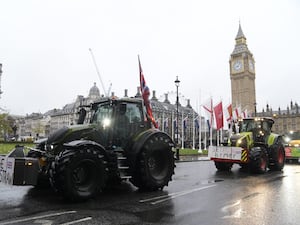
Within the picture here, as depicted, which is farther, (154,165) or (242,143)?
→ (242,143)

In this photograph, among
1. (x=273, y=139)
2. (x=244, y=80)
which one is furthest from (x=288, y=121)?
(x=273, y=139)

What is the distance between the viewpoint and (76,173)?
671 cm

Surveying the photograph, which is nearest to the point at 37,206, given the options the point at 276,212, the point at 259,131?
the point at 276,212

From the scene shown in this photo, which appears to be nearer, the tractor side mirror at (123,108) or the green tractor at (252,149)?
the tractor side mirror at (123,108)

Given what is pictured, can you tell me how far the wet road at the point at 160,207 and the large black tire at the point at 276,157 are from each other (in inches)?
261

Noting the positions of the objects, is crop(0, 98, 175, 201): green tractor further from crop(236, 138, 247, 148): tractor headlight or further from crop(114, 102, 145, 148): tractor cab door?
crop(236, 138, 247, 148): tractor headlight

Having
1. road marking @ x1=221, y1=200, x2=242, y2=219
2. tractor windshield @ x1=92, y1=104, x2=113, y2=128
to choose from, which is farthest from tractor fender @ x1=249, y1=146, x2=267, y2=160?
tractor windshield @ x1=92, y1=104, x2=113, y2=128

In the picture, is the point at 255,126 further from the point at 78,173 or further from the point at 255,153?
the point at 78,173

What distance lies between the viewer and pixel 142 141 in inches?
322

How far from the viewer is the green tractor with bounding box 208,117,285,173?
13555 mm

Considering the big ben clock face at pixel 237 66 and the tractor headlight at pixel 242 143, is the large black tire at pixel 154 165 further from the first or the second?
the big ben clock face at pixel 237 66

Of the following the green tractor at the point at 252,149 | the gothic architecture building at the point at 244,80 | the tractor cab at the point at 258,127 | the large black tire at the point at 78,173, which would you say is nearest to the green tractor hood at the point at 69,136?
the large black tire at the point at 78,173

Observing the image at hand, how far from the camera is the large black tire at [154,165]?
8008mm

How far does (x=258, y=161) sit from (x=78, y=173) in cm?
968
